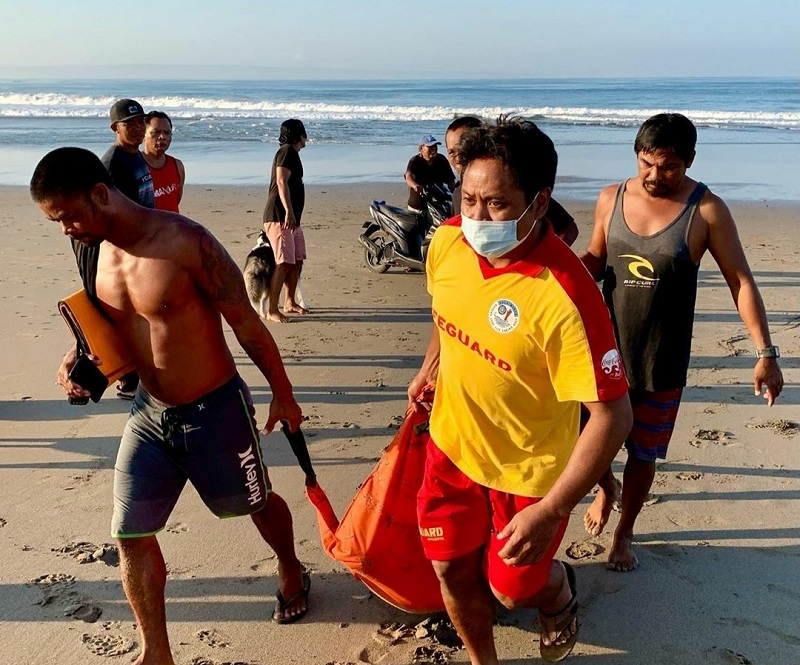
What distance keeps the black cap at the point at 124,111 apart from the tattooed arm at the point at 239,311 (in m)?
2.97

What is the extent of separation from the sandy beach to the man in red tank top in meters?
1.42

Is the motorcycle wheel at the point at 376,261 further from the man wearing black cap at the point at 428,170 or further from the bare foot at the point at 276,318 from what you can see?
the bare foot at the point at 276,318

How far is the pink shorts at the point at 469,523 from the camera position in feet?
8.98

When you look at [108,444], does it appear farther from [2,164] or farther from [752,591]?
[2,164]

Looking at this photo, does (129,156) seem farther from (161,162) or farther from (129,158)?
(161,162)

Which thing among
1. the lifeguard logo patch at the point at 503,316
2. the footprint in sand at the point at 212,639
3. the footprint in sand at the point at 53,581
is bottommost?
the footprint in sand at the point at 53,581

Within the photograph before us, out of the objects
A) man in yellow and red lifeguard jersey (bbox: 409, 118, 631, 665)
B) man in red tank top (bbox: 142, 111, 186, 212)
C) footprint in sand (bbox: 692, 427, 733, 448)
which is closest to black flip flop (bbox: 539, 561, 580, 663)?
man in yellow and red lifeguard jersey (bbox: 409, 118, 631, 665)

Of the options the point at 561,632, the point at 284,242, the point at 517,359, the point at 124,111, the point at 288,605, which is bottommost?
the point at 288,605

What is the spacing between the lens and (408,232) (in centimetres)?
973

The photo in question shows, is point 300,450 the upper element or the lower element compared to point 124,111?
lower

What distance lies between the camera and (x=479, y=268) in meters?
2.61

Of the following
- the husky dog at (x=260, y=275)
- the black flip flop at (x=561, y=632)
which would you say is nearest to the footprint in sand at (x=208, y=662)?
the black flip flop at (x=561, y=632)

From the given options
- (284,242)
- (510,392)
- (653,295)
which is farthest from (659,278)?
(284,242)

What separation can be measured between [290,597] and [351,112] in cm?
3814
